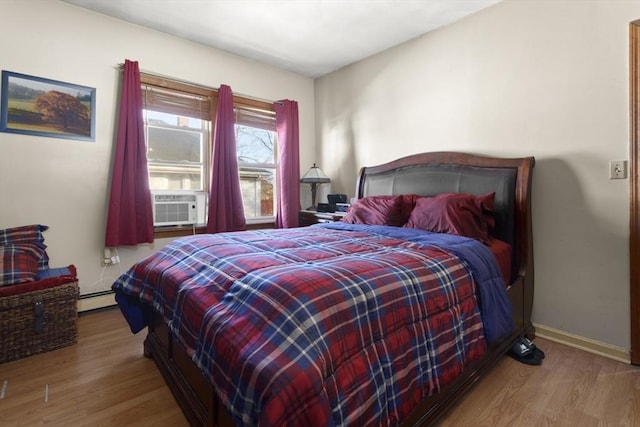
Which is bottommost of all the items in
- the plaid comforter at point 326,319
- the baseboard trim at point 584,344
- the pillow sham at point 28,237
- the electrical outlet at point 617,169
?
the baseboard trim at point 584,344

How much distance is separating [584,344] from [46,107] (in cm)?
437

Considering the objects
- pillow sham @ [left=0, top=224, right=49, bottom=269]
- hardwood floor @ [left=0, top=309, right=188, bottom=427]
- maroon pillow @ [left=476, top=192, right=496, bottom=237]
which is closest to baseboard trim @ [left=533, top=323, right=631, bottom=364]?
maroon pillow @ [left=476, top=192, right=496, bottom=237]

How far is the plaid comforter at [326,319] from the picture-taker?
2.95ft

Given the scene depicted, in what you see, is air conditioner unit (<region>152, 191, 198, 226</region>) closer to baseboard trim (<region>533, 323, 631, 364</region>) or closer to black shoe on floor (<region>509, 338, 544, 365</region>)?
black shoe on floor (<region>509, 338, 544, 365</region>)

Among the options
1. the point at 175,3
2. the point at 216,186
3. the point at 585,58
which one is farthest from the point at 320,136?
the point at 585,58

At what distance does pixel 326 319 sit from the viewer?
39.9 inches

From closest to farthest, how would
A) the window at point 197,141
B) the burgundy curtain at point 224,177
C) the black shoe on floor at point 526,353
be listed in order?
the black shoe on floor at point 526,353, the window at point 197,141, the burgundy curtain at point 224,177

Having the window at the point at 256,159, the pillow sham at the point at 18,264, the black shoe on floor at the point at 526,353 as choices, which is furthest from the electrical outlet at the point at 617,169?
the pillow sham at the point at 18,264

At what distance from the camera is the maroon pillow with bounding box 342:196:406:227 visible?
261 cm

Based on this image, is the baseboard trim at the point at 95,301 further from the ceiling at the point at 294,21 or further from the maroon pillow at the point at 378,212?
the ceiling at the point at 294,21

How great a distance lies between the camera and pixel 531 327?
7.52ft

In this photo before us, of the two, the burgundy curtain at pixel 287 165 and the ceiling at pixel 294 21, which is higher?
the ceiling at pixel 294 21

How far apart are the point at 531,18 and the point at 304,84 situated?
2610 mm

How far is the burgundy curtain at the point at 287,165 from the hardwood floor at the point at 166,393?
7.01 ft
